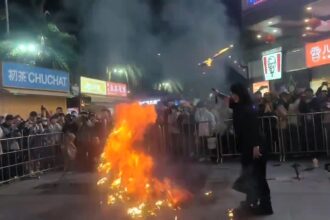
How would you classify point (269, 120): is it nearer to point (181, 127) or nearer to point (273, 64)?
point (181, 127)

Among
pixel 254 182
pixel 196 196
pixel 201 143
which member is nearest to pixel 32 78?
pixel 201 143

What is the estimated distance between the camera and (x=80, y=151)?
1092 centimetres

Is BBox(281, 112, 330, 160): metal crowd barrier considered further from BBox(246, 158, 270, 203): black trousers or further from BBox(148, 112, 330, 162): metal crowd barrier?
BBox(246, 158, 270, 203): black trousers

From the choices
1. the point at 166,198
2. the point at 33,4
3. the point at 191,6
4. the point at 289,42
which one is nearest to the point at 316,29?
the point at 289,42

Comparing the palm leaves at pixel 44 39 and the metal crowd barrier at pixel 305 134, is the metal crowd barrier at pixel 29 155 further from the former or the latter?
the palm leaves at pixel 44 39

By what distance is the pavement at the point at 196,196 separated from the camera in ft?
19.4

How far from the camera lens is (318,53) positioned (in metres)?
15.8

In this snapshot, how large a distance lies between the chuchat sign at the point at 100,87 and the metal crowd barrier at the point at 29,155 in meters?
9.89

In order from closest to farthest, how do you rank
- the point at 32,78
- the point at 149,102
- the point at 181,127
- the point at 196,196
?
the point at 196,196 → the point at 149,102 → the point at 181,127 → the point at 32,78

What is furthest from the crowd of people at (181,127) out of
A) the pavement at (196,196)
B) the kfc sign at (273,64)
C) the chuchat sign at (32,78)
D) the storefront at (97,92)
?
the storefront at (97,92)

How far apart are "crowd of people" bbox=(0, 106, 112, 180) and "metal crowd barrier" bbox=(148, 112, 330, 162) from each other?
4.79 ft

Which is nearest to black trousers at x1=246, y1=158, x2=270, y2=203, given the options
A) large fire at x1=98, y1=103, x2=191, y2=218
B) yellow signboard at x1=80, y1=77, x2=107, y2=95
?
large fire at x1=98, y1=103, x2=191, y2=218

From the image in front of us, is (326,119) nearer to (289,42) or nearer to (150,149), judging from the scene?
(150,149)

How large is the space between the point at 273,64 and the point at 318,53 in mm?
3487
